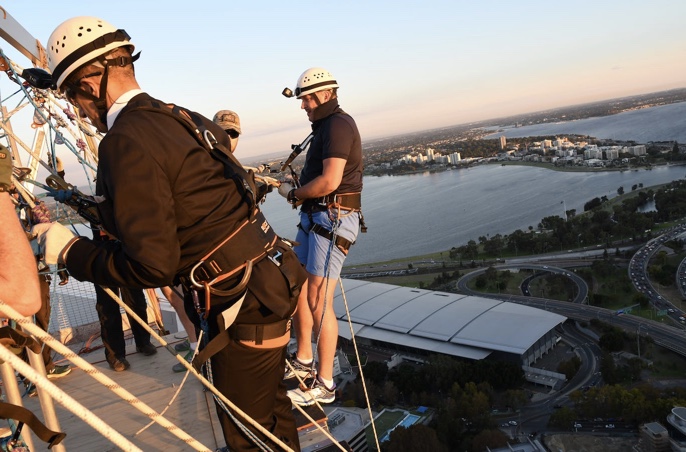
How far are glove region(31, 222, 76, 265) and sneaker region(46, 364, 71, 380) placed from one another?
249 centimetres

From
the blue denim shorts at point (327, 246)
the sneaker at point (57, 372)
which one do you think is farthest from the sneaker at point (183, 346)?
the blue denim shorts at point (327, 246)

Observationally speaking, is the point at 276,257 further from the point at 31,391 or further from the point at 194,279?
the point at 31,391

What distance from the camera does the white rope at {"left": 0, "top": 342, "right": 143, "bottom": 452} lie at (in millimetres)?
1024

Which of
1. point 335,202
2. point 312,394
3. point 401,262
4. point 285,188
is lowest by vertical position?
point 401,262

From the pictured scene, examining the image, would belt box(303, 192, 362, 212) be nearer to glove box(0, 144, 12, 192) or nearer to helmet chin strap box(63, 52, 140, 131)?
helmet chin strap box(63, 52, 140, 131)

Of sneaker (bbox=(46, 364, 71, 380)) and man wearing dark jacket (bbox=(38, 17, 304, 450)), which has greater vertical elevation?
man wearing dark jacket (bbox=(38, 17, 304, 450))

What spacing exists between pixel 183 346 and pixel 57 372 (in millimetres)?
855

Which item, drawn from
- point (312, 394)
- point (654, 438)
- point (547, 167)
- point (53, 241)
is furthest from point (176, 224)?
point (547, 167)

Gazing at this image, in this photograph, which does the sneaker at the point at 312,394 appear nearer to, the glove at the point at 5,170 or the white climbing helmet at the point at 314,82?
the white climbing helmet at the point at 314,82

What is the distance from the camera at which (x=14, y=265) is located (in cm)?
112

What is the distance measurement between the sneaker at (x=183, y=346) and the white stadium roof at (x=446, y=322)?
16.8 m

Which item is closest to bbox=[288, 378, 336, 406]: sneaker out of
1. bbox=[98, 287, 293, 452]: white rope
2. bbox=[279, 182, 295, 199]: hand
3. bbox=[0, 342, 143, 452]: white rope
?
bbox=[98, 287, 293, 452]: white rope

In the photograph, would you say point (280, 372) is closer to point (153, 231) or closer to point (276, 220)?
point (153, 231)

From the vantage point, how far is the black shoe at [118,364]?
3707mm
